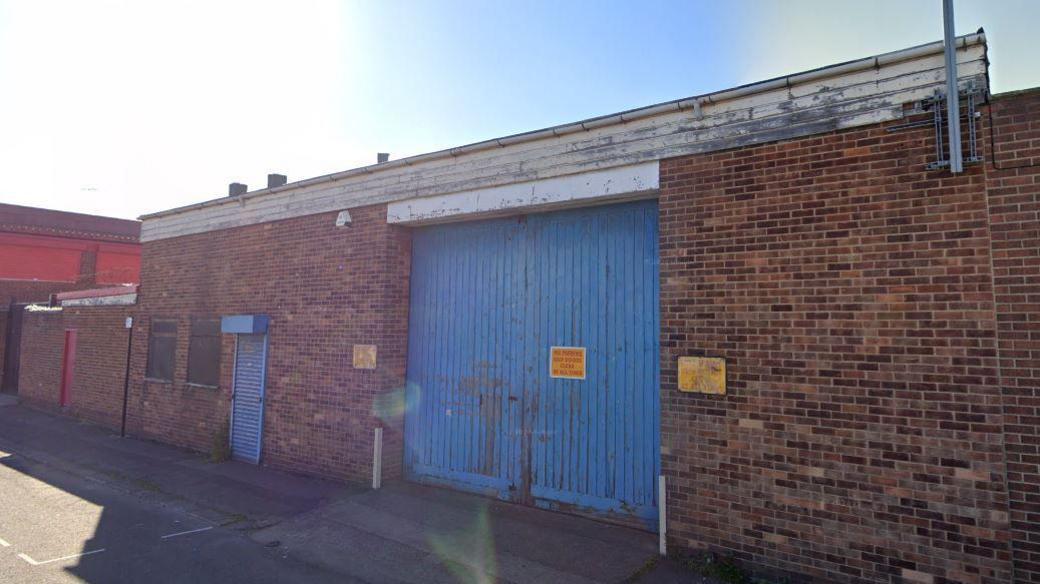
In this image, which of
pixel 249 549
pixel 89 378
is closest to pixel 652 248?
pixel 249 549

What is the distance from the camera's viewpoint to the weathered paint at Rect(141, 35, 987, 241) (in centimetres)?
482

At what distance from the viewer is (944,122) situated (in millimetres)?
4617

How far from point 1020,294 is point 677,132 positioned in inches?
126

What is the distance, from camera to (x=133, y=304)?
1251 cm

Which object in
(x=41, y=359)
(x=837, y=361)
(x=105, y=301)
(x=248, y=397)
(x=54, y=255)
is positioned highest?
(x=54, y=255)

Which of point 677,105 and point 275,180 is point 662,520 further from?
point 275,180

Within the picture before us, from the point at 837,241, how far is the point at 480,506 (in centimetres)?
499

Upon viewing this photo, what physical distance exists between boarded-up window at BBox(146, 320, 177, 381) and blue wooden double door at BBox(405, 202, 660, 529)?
242 inches

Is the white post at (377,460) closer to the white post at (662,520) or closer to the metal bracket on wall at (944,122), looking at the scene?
the white post at (662,520)

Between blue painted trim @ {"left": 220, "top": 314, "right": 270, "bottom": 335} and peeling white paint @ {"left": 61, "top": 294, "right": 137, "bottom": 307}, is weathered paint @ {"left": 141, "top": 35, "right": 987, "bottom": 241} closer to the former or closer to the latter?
blue painted trim @ {"left": 220, "top": 314, "right": 270, "bottom": 335}

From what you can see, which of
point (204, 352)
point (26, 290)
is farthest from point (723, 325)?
point (26, 290)

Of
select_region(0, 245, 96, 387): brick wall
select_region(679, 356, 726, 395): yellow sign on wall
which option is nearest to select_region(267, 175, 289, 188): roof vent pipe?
select_region(679, 356, 726, 395): yellow sign on wall

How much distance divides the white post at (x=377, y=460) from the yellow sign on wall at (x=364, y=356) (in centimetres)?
94

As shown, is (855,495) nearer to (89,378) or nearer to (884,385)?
(884,385)
